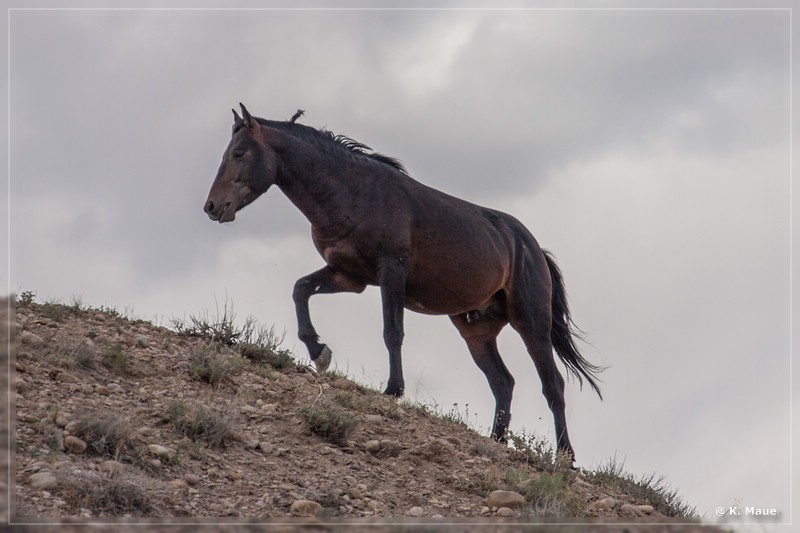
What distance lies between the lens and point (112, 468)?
22.1 ft

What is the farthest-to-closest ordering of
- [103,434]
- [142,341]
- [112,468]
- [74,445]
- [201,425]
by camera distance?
[142,341] → [201,425] → [103,434] → [74,445] → [112,468]

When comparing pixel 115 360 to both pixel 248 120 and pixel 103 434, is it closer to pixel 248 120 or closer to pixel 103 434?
pixel 103 434

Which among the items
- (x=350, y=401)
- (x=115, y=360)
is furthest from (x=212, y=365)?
(x=350, y=401)

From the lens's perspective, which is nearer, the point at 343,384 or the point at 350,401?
the point at 350,401

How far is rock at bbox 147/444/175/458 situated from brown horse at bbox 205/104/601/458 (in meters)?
3.25

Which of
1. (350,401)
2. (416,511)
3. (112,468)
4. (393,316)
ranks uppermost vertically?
(393,316)

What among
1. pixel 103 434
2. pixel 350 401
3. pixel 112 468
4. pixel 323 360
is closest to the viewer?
pixel 112 468

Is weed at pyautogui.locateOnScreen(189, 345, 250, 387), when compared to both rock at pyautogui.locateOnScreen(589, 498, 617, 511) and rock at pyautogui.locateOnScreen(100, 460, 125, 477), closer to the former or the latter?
rock at pyautogui.locateOnScreen(100, 460, 125, 477)

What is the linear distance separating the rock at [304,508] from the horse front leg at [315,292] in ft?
12.2

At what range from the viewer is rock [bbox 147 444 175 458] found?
7316 millimetres

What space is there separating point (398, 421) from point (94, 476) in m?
3.69

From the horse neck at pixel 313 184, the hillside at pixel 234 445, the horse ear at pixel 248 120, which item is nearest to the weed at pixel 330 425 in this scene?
the hillside at pixel 234 445

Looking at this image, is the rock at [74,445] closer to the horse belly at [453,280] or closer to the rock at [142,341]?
the rock at [142,341]

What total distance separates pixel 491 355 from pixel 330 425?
430cm
